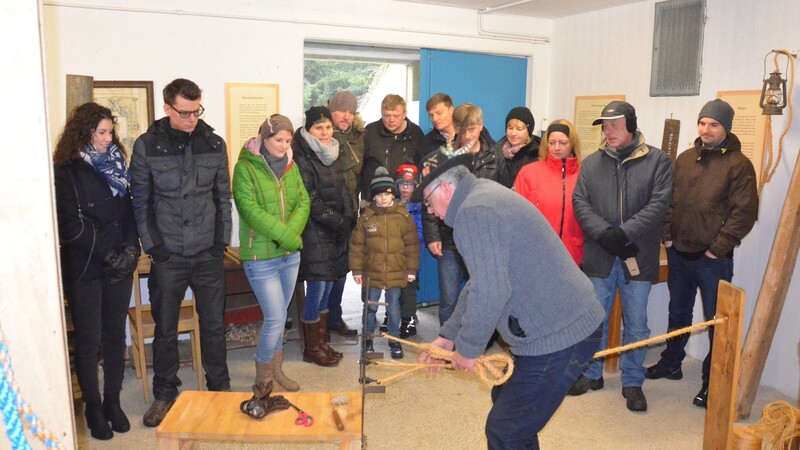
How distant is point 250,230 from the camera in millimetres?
3809

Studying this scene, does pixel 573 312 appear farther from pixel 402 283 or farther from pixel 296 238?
pixel 402 283


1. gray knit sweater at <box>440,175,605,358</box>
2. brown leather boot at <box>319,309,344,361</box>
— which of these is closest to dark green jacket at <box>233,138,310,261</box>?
brown leather boot at <box>319,309,344,361</box>

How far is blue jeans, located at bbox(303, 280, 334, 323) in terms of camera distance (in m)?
4.48

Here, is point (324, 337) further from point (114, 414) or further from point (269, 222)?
point (114, 414)

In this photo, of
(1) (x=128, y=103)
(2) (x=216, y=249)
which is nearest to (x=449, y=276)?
(2) (x=216, y=249)

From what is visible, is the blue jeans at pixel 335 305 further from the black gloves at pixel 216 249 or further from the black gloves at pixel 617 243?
the black gloves at pixel 617 243

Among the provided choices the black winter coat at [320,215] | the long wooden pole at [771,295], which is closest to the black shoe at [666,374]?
the long wooden pole at [771,295]

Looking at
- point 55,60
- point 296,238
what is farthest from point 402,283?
point 55,60

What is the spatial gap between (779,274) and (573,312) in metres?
2.05

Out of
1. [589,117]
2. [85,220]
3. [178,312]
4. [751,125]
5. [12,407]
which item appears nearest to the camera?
[12,407]

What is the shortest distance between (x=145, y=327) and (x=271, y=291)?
89 cm

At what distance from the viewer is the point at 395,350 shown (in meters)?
4.77

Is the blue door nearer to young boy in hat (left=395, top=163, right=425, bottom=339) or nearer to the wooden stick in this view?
young boy in hat (left=395, top=163, right=425, bottom=339)

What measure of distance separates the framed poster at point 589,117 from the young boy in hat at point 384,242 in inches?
78.4
